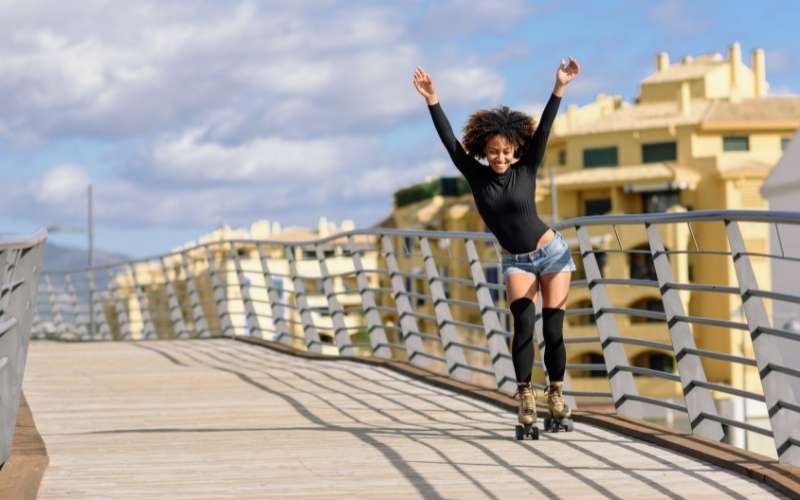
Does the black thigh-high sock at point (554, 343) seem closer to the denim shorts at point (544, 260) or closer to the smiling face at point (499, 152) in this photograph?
the denim shorts at point (544, 260)

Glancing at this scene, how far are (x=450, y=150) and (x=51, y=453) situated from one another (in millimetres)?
2604

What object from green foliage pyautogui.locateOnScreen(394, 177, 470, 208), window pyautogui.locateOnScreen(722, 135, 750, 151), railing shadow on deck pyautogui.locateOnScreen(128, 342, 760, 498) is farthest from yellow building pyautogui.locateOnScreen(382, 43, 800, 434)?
railing shadow on deck pyautogui.locateOnScreen(128, 342, 760, 498)

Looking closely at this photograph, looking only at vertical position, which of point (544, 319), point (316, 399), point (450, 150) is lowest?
point (316, 399)

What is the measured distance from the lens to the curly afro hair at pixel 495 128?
323 inches

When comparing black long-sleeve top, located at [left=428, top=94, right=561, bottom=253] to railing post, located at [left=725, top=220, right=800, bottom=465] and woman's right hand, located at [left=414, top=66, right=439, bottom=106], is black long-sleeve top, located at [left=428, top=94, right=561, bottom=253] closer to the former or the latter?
woman's right hand, located at [left=414, top=66, right=439, bottom=106]

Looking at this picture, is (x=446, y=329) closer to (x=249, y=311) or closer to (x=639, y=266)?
(x=249, y=311)

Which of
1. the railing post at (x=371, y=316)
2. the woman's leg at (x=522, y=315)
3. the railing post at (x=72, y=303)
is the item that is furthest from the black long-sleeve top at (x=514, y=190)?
the railing post at (x=72, y=303)

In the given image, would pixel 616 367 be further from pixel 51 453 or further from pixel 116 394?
pixel 116 394

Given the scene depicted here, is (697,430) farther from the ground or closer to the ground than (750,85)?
closer to the ground

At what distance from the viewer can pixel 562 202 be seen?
85938 millimetres

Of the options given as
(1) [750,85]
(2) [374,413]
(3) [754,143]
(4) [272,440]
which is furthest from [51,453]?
(1) [750,85]

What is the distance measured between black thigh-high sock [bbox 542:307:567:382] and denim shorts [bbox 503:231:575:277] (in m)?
0.25

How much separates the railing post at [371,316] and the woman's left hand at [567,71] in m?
6.87

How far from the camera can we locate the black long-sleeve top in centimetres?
815
